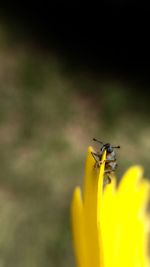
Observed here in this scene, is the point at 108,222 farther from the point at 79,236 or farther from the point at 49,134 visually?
the point at 49,134

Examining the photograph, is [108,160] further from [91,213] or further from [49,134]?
[49,134]

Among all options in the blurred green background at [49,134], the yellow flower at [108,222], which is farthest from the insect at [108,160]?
the blurred green background at [49,134]

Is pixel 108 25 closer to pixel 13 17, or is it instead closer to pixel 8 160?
pixel 13 17

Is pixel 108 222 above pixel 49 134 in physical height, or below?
below

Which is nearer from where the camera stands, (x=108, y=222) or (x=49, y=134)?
(x=108, y=222)

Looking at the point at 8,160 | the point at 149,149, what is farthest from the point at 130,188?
the point at 149,149

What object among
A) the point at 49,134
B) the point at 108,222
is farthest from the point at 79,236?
the point at 49,134
